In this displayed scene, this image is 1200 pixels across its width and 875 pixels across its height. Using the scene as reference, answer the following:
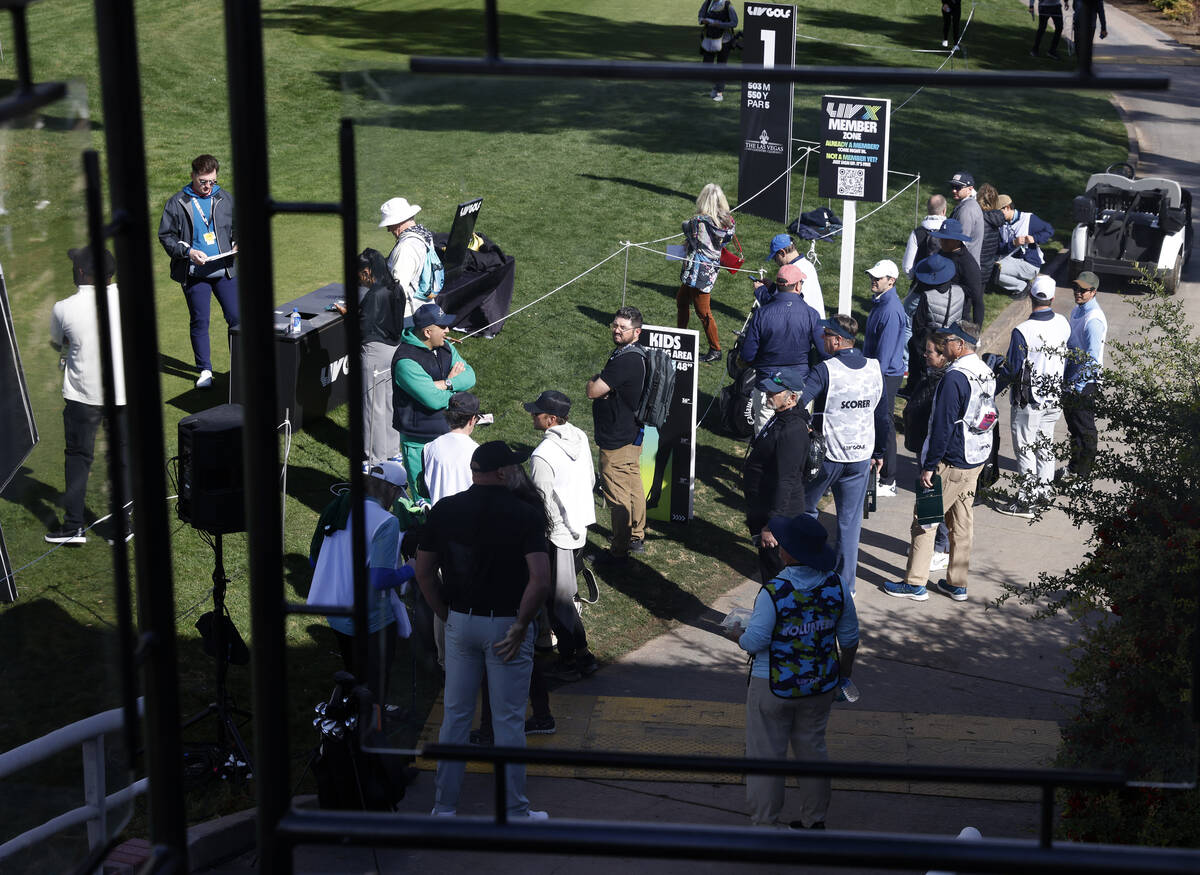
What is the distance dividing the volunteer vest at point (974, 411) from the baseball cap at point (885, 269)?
3.69 meters

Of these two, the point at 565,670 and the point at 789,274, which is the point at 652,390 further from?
the point at 789,274

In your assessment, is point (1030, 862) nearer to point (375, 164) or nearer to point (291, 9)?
point (375, 164)

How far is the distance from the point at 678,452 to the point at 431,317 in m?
3.55

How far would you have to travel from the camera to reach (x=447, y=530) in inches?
178

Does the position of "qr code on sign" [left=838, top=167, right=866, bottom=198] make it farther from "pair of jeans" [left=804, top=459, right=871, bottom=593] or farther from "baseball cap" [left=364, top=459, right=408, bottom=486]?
"pair of jeans" [left=804, top=459, right=871, bottom=593]

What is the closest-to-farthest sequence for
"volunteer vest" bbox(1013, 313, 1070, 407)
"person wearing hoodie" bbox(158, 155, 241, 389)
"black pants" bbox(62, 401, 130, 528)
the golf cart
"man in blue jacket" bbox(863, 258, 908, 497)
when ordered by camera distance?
"black pants" bbox(62, 401, 130, 528) → "man in blue jacket" bbox(863, 258, 908, 497) → "volunteer vest" bbox(1013, 313, 1070, 407) → "person wearing hoodie" bbox(158, 155, 241, 389) → the golf cart

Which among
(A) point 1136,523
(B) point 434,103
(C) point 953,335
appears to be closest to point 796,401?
(C) point 953,335

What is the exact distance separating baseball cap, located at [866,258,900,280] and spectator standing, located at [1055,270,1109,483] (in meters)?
1.37

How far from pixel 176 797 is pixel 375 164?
5.13 ft

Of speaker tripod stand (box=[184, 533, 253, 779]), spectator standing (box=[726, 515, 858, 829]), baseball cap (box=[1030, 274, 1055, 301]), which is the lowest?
speaker tripod stand (box=[184, 533, 253, 779])

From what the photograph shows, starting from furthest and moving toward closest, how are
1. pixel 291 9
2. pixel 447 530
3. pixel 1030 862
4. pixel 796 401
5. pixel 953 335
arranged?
pixel 953 335, pixel 796 401, pixel 291 9, pixel 447 530, pixel 1030 862

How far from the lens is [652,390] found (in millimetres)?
4211

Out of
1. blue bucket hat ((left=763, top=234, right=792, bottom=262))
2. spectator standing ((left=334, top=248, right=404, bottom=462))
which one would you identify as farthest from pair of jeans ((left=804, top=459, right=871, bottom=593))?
spectator standing ((left=334, top=248, right=404, bottom=462))

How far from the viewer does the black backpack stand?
383 cm
